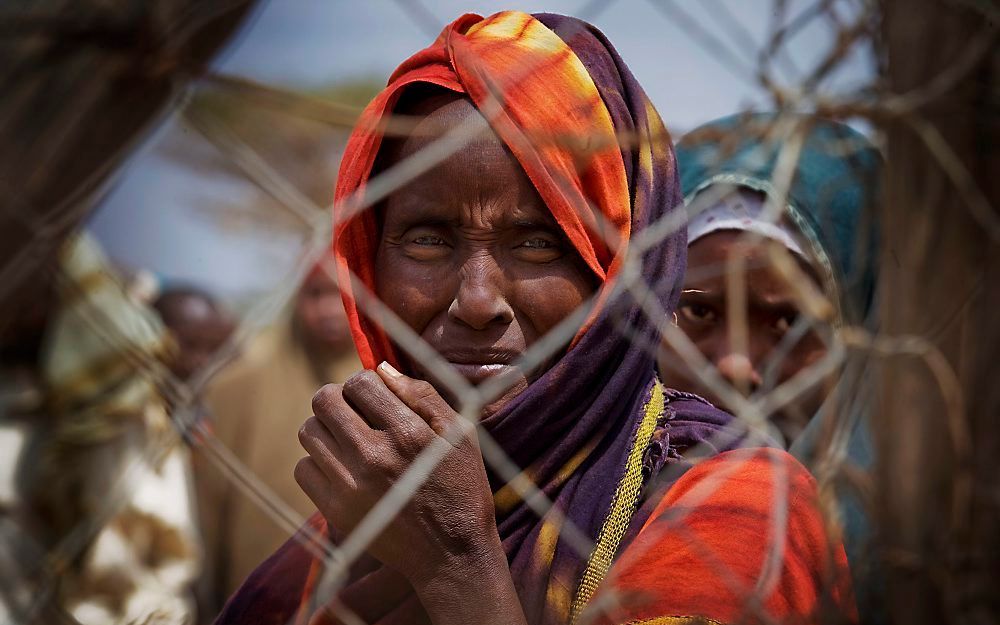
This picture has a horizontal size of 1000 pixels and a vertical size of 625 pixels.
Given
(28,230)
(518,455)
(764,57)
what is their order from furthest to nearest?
(518,455) → (764,57) → (28,230)

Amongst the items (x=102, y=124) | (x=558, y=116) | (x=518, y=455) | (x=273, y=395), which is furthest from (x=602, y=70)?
(x=273, y=395)

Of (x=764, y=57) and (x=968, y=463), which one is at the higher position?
(x=764, y=57)

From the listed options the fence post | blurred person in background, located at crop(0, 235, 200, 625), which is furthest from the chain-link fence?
blurred person in background, located at crop(0, 235, 200, 625)

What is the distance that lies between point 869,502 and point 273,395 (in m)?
2.70

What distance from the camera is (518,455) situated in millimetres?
1316

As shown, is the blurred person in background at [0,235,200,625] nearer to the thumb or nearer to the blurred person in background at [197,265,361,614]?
the blurred person in background at [197,265,361,614]

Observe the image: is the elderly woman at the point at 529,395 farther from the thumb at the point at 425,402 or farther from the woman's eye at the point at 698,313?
the woman's eye at the point at 698,313

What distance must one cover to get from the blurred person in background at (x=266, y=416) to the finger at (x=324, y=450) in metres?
2.14

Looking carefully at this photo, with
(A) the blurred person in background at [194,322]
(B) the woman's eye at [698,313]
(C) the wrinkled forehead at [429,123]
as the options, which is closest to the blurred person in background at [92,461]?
(A) the blurred person in background at [194,322]

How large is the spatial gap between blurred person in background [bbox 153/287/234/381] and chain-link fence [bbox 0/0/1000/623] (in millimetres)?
1859

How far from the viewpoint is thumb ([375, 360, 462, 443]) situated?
3.78ft

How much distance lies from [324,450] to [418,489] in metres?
0.12

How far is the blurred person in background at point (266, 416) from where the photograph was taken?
11.7 ft

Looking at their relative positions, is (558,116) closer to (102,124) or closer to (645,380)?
(645,380)
